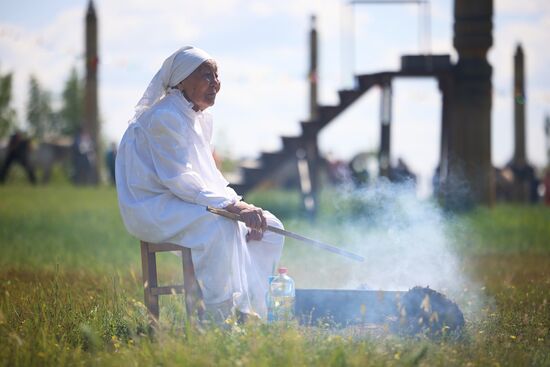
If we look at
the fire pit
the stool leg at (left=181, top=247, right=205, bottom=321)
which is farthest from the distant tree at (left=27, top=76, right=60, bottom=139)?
the stool leg at (left=181, top=247, right=205, bottom=321)

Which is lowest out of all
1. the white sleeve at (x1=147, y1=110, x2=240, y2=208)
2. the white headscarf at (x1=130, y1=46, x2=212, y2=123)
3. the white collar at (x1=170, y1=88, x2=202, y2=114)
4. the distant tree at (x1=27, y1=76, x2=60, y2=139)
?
the distant tree at (x1=27, y1=76, x2=60, y2=139)

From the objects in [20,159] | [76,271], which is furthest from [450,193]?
[20,159]

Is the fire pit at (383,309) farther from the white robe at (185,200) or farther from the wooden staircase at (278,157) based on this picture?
the wooden staircase at (278,157)

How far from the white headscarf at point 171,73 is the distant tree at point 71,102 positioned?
67.6 meters

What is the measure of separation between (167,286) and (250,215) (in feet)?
2.41

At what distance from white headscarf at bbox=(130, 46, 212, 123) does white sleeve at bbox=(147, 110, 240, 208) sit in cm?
25

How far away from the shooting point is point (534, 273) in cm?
1037

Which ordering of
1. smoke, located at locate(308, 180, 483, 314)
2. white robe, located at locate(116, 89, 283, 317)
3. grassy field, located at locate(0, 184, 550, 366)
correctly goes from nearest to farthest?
grassy field, located at locate(0, 184, 550, 366) < white robe, located at locate(116, 89, 283, 317) < smoke, located at locate(308, 180, 483, 314)

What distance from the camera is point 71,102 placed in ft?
247

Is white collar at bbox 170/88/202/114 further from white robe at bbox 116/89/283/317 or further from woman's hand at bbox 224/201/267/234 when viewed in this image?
woman's hand at bbox 224/201/267/234

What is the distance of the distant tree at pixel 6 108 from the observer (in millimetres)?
65000

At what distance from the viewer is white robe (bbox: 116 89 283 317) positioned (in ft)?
21.5

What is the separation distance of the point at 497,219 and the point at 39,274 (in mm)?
8523

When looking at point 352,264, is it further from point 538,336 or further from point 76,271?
point 538,336
